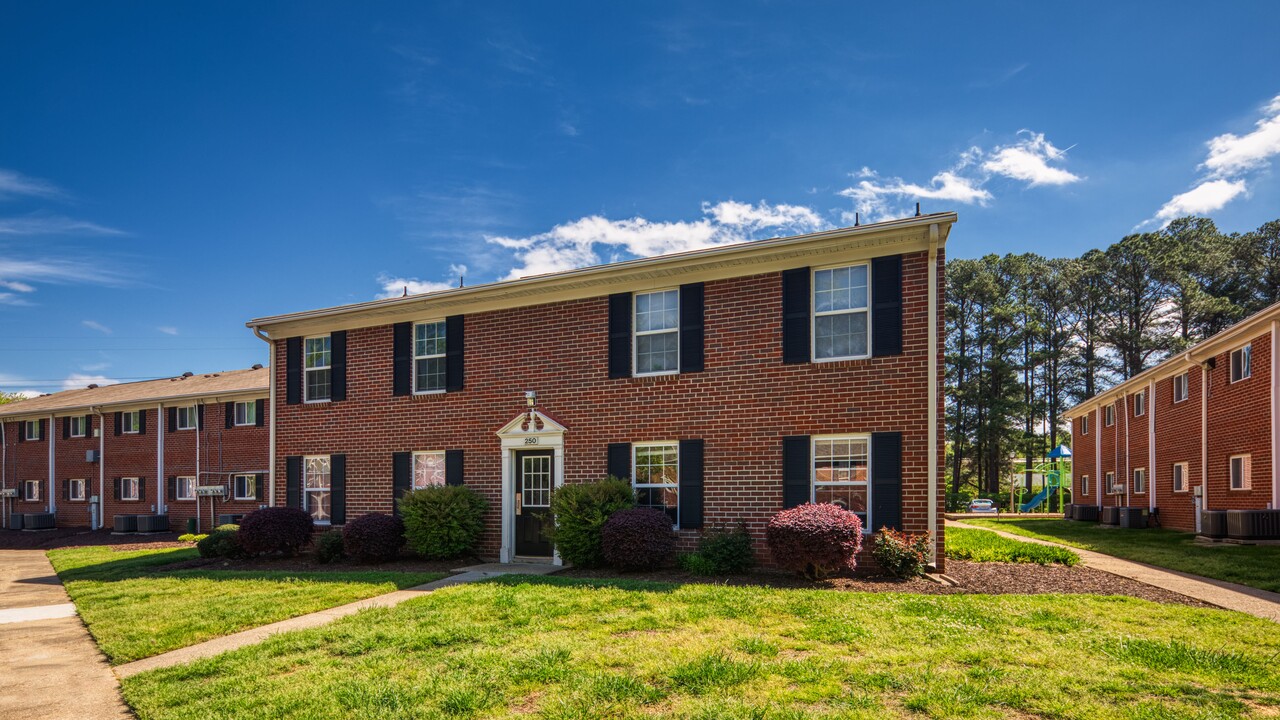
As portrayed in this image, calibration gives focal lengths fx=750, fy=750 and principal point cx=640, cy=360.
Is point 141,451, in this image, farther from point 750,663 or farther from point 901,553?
point 750,663

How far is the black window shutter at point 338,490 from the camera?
1578 centimetres

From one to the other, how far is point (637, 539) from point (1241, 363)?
640 inches

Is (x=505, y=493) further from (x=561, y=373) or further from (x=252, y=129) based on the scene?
(x=252, y=129)

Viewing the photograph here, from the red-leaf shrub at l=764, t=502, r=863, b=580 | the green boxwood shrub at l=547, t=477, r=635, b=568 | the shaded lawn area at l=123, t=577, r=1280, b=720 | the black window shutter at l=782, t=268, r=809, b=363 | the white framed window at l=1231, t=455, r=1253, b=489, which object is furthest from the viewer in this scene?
the white framed window at l=1231, t=455, r=1253, b=489

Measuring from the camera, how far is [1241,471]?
18.0 metres

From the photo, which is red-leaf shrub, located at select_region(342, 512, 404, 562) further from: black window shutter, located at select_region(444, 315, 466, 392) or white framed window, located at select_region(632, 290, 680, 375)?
white framed window, located at select_region(632, 290, 680, 375)

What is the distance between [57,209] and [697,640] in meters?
21.7

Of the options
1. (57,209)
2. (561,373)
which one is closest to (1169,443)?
(561,373)

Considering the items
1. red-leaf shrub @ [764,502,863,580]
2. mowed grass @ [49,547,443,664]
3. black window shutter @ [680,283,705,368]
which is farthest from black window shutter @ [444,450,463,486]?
red-leaf shrub @ [764,502,863,580]

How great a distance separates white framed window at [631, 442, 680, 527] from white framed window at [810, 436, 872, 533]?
2317 millimetres

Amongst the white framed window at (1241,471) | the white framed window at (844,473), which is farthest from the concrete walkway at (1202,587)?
the white framed window at (1241,471)

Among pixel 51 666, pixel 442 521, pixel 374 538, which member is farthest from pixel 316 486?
pixel 51 666

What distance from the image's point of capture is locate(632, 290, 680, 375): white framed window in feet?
42.1

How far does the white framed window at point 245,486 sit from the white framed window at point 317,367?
11256 millimetres
